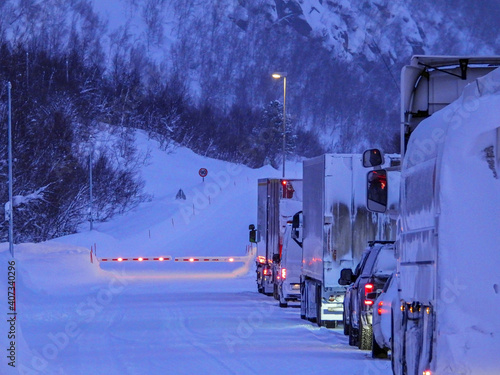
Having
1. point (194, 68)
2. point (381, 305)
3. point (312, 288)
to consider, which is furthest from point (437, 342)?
point (194, 68)

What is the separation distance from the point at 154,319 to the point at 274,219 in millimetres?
10329

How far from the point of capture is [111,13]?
6732 inches

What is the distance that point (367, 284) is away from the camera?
1766cm

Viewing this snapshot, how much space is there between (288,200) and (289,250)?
4775 mm

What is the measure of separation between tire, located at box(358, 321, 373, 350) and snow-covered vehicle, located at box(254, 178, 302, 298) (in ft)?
43.4

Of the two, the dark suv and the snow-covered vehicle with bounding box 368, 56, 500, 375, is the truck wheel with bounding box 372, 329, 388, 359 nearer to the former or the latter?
the dark suv

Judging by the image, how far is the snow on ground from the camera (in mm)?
15258

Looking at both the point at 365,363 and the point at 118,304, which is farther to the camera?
the point at 118,304

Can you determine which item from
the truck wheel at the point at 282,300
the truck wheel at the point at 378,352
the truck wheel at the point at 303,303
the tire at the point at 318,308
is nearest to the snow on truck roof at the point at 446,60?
the truck wheel at the point at 378,352

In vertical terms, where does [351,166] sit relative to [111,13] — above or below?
below

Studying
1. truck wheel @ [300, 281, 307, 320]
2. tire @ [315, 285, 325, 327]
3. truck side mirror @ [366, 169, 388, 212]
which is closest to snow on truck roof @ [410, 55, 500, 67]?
truck side mirror @ [366, 169, 388, 212]

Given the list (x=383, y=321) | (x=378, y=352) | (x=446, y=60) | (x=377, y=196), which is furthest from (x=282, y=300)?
(x=377, y=196)

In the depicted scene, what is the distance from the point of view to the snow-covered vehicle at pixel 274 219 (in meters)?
32.7

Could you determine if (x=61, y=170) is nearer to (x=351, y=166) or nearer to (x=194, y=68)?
(x=351, y=166)
